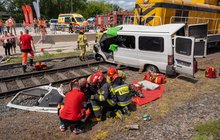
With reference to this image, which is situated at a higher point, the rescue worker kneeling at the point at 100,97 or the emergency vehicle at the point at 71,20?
the emergency vehicle at the point at 71,20

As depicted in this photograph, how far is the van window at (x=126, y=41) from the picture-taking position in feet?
30.7

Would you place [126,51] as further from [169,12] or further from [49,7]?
[49,7]

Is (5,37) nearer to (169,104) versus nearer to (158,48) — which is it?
(158,48)

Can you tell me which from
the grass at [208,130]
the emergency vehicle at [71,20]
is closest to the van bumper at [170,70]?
the grass at [208,130]

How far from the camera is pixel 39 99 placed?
6.45 m

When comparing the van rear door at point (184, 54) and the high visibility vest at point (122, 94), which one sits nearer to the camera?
the high visibility vest at point (122, 94)

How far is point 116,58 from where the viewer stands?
10.3m

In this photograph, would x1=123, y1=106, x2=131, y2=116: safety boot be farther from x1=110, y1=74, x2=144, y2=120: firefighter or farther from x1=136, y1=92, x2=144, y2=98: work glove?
x1=136, y1=92, x2=144, y2=98: work glove

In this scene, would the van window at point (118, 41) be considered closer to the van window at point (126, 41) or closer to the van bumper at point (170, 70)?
the van window at point (126, 41)

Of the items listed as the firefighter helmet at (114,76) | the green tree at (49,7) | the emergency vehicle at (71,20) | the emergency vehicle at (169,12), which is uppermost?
the green tree at (49,7)

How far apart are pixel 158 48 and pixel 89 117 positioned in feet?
14.6

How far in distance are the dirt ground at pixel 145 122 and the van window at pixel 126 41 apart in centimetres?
327

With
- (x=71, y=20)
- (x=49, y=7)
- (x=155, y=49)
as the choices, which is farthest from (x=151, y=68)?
(x=49, y=7)

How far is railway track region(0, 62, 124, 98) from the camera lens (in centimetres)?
784
